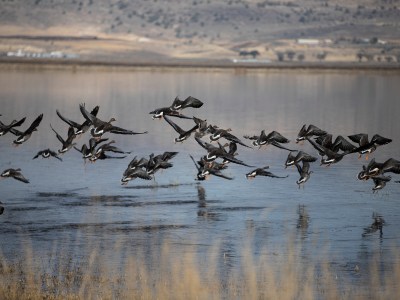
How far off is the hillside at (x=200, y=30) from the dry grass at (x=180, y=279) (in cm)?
11260

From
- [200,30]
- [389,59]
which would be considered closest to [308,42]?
[200,30]

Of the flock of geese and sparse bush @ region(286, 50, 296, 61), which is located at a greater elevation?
the flock of geese

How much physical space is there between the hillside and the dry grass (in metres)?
113

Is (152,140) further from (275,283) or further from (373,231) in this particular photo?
(275,283)

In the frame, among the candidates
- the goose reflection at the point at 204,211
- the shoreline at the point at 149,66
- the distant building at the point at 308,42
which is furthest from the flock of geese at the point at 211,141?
the distant building at the point at 308,42

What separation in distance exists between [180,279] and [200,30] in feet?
506

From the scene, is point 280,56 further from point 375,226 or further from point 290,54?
point 375,226

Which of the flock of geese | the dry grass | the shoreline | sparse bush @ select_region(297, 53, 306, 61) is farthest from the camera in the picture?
sparse bush @ select_region(297, 53, 306, 61)

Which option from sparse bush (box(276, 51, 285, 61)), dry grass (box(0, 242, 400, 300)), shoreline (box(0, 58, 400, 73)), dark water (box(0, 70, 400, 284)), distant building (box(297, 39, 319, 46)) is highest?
dry grass (box(0, 242, 400, 300))

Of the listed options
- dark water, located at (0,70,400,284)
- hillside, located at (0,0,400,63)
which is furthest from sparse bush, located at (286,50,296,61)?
dark water, located at (0,70,400,284)

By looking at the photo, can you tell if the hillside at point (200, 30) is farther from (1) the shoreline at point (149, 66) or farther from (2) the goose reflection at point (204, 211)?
(2) the goose reflection at point (204, 211)

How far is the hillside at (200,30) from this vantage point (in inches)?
5704

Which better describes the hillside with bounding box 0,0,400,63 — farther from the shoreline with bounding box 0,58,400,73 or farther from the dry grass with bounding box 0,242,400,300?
the dry grass with bounding box 0,242,400,300

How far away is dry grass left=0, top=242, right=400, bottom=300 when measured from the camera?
1684 centimetres
